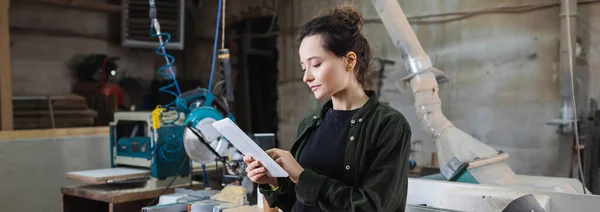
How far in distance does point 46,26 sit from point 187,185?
187 cm

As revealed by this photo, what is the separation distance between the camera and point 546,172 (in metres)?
2.35

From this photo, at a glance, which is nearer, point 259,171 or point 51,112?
point 259,171

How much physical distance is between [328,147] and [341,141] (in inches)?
1.3

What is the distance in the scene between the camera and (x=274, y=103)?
3766 millimetres

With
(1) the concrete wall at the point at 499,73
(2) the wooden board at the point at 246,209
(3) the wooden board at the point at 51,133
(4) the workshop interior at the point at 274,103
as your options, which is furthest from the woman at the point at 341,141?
(3) the wooden board at the point at 51,133

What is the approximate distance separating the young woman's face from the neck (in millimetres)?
29

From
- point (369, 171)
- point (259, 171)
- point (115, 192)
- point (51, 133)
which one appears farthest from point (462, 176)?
point (51, 133)

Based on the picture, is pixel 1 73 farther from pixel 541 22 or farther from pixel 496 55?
pixel 541 22

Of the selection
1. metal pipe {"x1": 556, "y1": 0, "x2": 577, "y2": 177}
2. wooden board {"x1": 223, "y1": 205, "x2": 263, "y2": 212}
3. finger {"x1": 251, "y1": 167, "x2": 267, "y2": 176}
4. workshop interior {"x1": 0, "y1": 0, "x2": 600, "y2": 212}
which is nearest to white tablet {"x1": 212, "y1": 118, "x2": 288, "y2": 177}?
finger {"x1": 251, "y1": 167, "x2": 267, "y2": 176}

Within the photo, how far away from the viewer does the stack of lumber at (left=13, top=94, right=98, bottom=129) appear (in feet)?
10.4

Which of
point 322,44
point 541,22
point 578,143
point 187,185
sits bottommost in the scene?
point 187,185

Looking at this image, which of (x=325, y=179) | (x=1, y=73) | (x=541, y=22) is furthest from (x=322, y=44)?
(x=1, y=73)

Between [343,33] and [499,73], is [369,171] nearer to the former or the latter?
[343,33]

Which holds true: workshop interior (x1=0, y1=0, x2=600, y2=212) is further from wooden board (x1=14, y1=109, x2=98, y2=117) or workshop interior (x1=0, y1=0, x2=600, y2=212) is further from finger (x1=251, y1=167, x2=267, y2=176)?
finger (x1=251, y1=167, x2=267, y2=176)
